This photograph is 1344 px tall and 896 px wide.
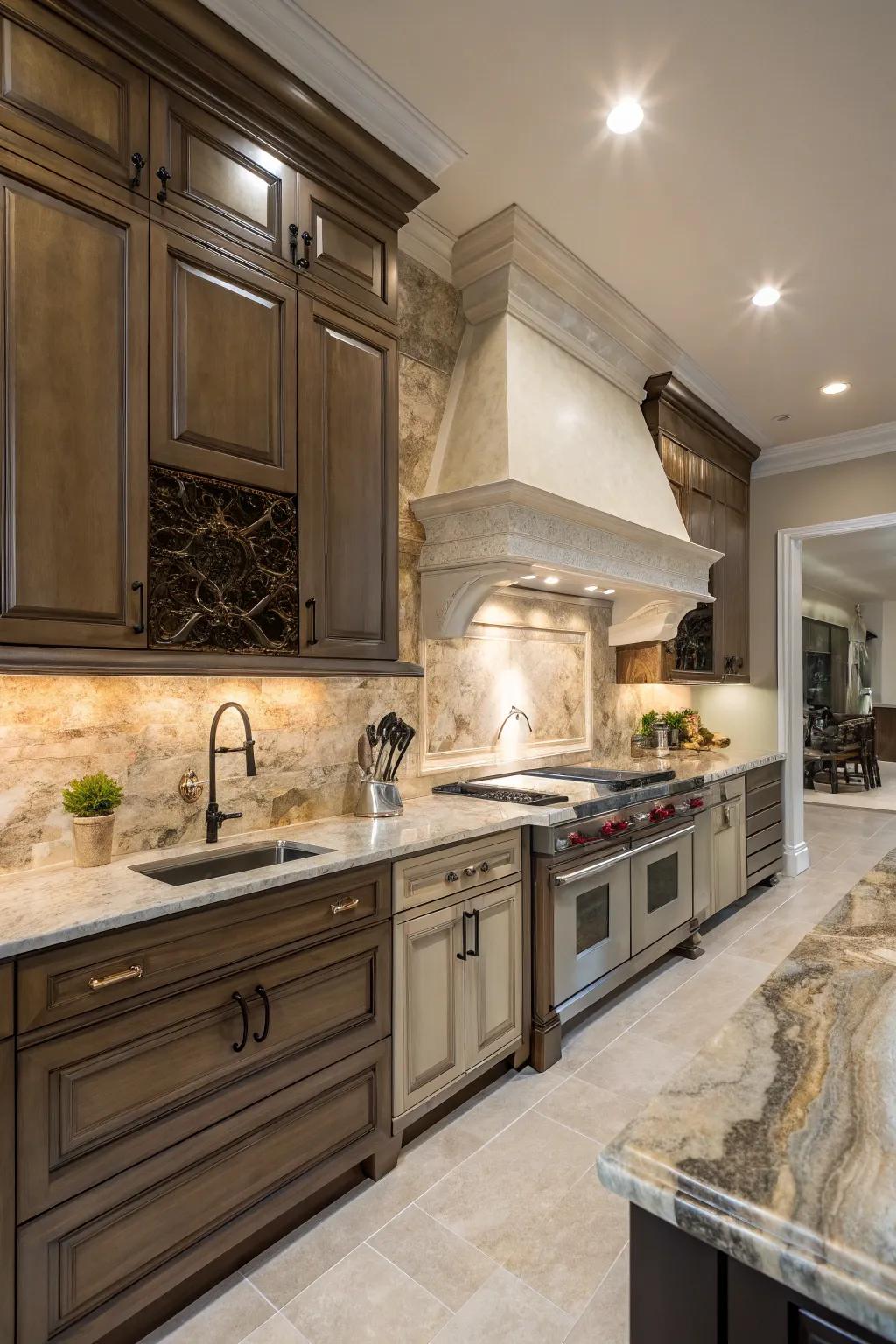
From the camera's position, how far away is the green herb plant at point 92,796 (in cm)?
190

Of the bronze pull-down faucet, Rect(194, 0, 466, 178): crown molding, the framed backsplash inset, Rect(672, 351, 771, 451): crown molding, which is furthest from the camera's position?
Rect(672, 351, 771, 451): crown molding

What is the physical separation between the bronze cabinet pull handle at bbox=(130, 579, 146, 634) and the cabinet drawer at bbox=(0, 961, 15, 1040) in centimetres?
77

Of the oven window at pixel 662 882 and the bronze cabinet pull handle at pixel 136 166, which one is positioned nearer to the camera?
the bronze cabinet pull handle at pixel 136 166

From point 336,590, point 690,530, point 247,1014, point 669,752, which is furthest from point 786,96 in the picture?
point 669,752

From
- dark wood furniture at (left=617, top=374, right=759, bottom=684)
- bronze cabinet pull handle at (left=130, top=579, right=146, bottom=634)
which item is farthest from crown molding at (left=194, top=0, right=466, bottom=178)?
dark wood furniture at (left=617, top=374, right=759, bottom=684)

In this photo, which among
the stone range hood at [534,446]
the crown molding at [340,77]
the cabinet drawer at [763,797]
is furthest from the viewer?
the cabinet drawer at [763,797]

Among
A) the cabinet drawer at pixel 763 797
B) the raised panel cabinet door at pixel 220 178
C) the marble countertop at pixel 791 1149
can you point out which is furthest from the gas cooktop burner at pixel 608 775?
the raised panel cabinet door at pixel 220 178

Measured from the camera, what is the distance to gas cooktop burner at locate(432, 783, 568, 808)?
2982 mm

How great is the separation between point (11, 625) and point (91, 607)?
0.18 meters

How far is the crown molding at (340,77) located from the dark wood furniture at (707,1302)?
2729 millimetres

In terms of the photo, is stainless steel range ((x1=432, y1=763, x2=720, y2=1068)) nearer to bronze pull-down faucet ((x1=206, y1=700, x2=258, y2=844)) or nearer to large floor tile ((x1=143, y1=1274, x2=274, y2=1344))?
bronze pull-down faucet ((x1=206, y1=700, x2=258, y2=844))

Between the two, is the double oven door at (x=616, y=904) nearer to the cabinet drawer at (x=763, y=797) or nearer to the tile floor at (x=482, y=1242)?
the tile floor at (x=482, y=1242)

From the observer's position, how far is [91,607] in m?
1.72

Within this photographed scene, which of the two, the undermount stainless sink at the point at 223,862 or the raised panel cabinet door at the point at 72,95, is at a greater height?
the raised panel cabinet door at the point at 72,95
